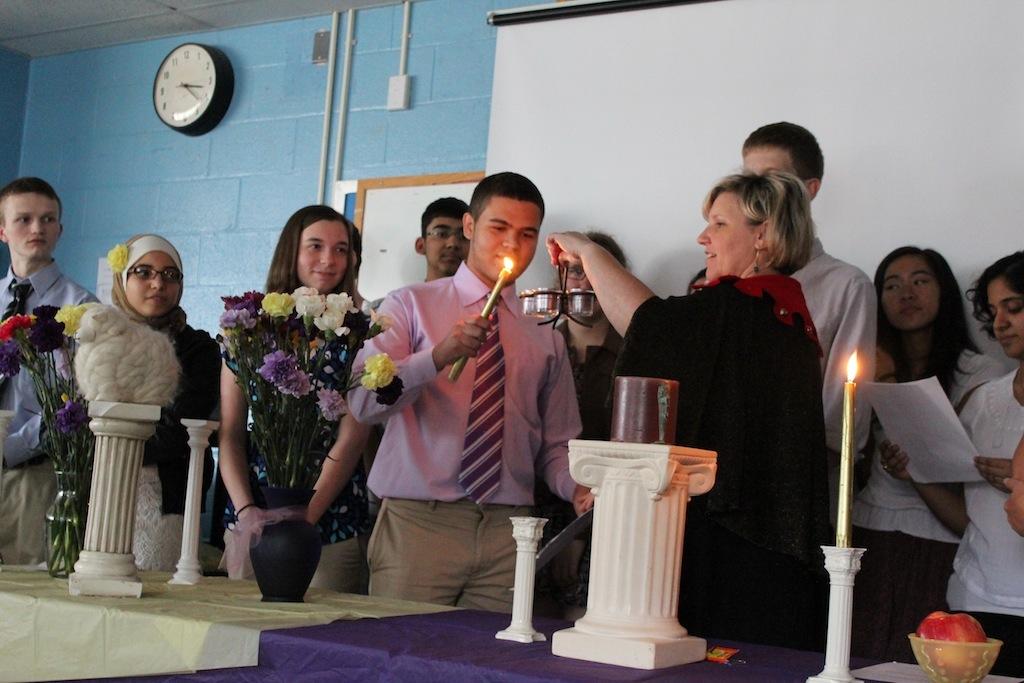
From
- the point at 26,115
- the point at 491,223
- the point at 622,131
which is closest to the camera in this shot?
the point at 491,223

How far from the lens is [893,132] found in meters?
3.05

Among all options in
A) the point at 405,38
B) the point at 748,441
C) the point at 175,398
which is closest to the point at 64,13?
the point at 405,38

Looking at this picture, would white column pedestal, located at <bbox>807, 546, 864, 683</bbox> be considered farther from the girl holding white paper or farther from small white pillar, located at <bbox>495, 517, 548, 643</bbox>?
the girl holding white paper

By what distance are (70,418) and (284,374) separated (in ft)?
1.55

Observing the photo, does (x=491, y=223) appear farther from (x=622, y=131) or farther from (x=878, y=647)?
(x=878, y=647)

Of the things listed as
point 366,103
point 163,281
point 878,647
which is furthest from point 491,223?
point 366,103

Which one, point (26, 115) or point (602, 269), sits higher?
point (26, 115)

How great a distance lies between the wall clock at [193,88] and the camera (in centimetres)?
486

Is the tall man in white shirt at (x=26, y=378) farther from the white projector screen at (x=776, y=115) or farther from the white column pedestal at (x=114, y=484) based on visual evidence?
the white projector screen at (x=776, y=115)

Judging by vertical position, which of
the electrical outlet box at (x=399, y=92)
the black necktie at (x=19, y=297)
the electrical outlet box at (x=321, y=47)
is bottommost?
the black necktie at (x=19, y=297)

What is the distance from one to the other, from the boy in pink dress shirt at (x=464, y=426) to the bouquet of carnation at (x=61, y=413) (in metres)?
0.55

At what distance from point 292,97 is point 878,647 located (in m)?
3.15

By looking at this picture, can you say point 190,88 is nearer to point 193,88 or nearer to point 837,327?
point 193,88

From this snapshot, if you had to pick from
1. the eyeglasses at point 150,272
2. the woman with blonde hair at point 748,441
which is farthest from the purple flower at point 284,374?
the eyeglasses at point 150,272
